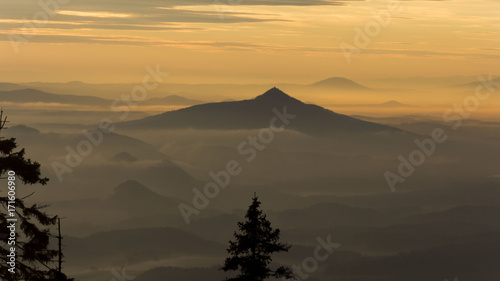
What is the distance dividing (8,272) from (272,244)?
43.0ft

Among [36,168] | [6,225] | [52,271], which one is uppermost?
[36,168]

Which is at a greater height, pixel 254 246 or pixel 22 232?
pixel 254 246

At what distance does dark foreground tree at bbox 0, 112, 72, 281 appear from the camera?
19141 millimetres

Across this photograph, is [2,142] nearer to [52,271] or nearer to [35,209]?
[35,209]

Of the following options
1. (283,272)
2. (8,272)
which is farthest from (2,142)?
(283,272)

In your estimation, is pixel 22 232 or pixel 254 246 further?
pixel 254 246

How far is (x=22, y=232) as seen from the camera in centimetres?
1938

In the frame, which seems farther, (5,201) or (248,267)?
Result: (248,267)

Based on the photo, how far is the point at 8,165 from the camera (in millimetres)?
19562

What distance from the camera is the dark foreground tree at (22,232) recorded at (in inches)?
754

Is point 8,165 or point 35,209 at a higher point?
point 8,165

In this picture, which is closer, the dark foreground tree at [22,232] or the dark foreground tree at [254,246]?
the dark foreground tree at [22,232]

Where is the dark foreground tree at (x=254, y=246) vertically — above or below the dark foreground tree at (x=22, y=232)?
above

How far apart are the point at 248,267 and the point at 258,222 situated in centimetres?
182
